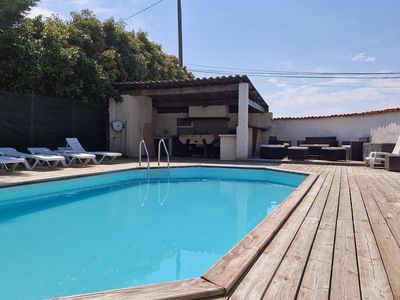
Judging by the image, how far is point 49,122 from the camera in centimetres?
1039

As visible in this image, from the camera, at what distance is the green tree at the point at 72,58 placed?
9242mm

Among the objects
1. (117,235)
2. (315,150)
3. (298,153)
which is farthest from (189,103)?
(117,235)

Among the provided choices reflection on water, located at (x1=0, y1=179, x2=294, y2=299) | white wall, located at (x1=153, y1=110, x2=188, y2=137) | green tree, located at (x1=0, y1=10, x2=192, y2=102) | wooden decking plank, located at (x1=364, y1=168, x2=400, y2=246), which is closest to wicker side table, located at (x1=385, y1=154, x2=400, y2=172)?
wooden decking plank, located at (x1=364, y1=168, x2=400, y2=246)

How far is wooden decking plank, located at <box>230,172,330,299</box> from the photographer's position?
170cm

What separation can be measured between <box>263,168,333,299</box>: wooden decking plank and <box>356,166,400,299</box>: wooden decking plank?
49 cm

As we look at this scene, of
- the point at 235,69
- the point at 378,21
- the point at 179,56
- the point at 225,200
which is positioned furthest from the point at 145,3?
the point at 225,200

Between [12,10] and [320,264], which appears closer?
[320,264]

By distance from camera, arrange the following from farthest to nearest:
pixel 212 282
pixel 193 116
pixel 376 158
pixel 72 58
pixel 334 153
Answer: pixel 193 116 → pixel 334 153 → pixel 72 58 → pixel 376 158 → pixel 212 282

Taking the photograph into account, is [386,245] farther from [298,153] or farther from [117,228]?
[298,153]

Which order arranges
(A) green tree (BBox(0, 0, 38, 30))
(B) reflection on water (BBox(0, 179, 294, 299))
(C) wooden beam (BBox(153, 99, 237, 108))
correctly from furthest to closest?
(C) wooden beam (BBox(153, 99, 237, 108)) → (A) green tree (BBox(0, 0, 38, 30)) → (B) reflection on water (BBox(0, 179, 294, 299))

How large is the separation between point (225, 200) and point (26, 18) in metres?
8.56

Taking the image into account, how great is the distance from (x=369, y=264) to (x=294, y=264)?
492 millimetres

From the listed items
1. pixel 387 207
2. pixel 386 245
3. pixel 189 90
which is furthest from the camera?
pixel 189 90

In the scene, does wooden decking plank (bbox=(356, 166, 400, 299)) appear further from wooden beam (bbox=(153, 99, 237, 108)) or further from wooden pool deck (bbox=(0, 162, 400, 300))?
wooden beam (bbox=(153, 99, 237, 108))
